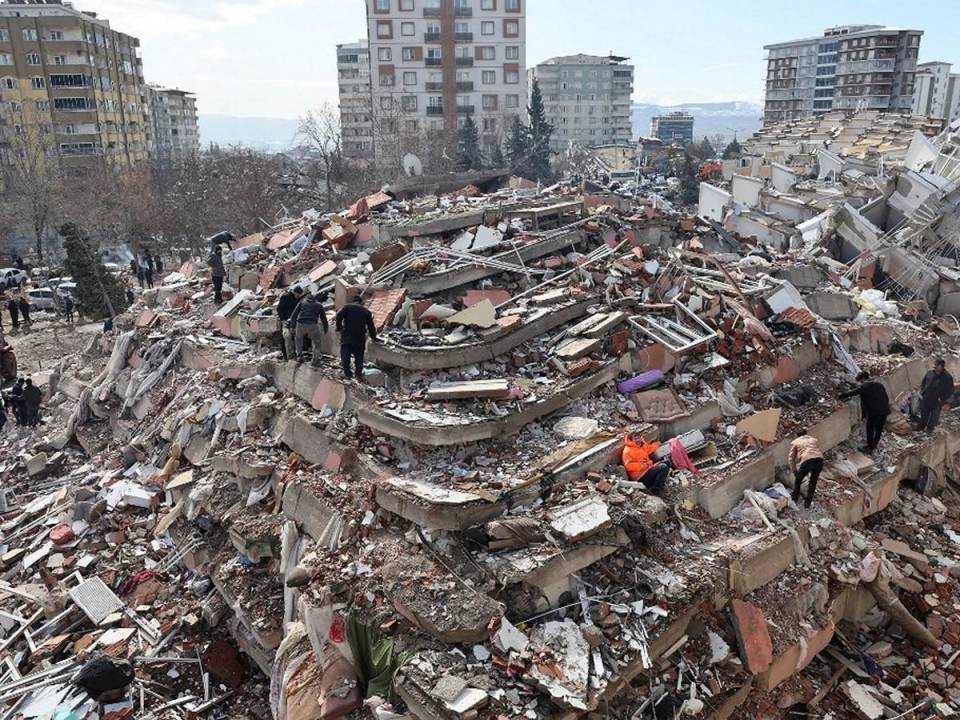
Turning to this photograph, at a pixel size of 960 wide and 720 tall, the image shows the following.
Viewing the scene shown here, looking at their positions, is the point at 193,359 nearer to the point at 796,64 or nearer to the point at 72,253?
the point at 72,253

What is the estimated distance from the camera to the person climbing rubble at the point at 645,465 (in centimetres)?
739

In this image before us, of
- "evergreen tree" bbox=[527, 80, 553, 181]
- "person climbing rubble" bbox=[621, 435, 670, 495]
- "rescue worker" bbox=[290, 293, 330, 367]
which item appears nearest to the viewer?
"person climbing rubble" bbox=[621, 435, 670, 495]

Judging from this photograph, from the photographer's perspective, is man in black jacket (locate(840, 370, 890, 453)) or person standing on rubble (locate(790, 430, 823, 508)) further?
man in black jacket (locate(840, 370, 890, 453))

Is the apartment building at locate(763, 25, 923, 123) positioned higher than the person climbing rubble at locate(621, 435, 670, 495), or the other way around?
the apartment building at locate(763, 25, 923, 123)

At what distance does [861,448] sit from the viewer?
938cm

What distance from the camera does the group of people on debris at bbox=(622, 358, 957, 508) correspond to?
752cm

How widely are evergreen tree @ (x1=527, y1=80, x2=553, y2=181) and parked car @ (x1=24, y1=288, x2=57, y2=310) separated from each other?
26658mm

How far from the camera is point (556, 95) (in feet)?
250

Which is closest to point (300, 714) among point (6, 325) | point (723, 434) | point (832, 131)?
point (723, 434)

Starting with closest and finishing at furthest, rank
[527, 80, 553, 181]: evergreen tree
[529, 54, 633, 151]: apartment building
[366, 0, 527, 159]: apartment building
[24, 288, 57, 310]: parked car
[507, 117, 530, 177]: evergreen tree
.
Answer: [24, 288, 57, 310]: parked car, [527, 80, 553, 181]: evergreen tree, [507, 117, 530, 177]: evergreen tree, [366, 0, 527, 159]: apartment building, [529, 54, 633, 151]: apartment building

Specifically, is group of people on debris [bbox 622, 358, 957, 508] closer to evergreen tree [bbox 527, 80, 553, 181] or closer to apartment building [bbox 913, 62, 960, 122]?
evergreen tree [bbox 527, 80, 553, 181]

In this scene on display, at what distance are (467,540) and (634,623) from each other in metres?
1.64

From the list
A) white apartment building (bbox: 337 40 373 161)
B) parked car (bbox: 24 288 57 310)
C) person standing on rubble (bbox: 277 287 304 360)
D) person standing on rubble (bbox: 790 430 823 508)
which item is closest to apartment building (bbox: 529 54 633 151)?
white apartment building (bbox: 337 40 373 161)

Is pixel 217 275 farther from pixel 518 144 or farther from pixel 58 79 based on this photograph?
pixel 58 79
